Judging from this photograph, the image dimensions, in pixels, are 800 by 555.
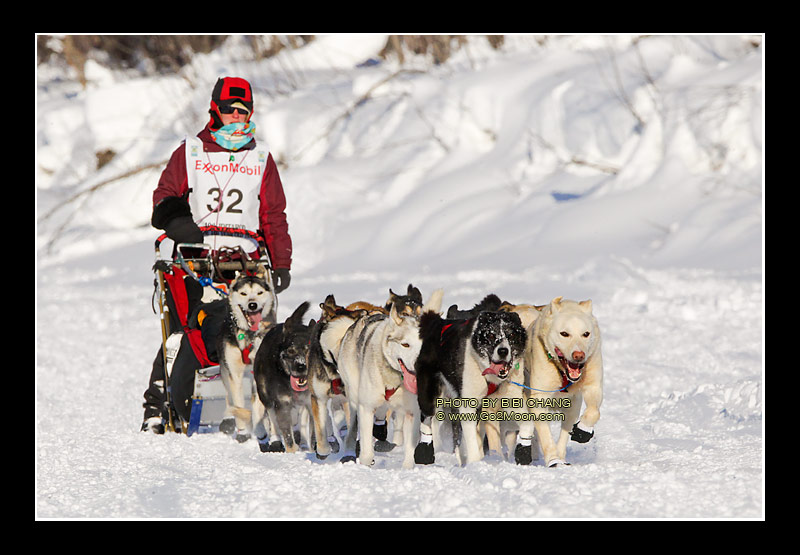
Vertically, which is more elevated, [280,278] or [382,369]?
[280,278]

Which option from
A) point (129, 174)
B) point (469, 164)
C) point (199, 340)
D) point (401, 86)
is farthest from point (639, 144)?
point (199, 340)

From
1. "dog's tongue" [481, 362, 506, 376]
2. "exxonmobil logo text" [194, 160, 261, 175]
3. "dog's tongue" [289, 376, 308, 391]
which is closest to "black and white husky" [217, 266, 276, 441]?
"dog's tongue" [289, 376, 308, 391]

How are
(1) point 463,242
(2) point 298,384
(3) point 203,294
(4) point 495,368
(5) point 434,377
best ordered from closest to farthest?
(4) point 495,368 → (5) point 434,377 → (2) point 298,384 → (3) point 203,294 → (1) point 463,242

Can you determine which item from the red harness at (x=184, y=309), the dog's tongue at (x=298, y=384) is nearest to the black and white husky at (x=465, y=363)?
the dog's tongue at (x=298, y=384)

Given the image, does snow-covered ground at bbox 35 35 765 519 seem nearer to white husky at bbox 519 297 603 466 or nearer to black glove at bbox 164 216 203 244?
white husky at bbox 519 297 603 466

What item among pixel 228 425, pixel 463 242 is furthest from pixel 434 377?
pixel 463 242

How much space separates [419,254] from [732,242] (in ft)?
13.8

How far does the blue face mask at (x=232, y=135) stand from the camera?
6.00 metres

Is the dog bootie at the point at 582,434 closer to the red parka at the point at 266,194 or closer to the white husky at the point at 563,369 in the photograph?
the white husky at the point at 563,369

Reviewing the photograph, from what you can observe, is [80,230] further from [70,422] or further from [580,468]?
[580,468]

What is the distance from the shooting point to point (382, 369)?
482cm

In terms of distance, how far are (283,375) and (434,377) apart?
1086 millimetres

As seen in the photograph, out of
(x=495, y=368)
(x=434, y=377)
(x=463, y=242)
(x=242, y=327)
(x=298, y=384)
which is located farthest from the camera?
(x=463, y=242)

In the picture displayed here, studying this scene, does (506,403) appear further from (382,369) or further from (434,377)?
(382,369)
